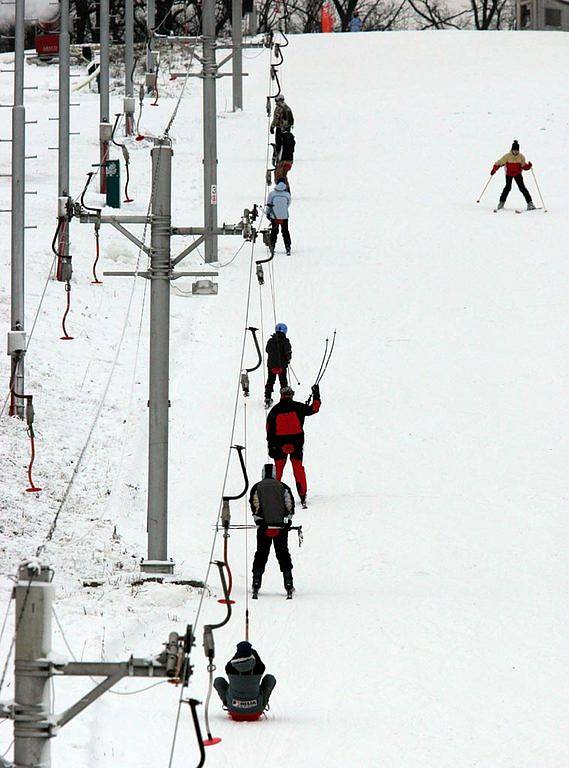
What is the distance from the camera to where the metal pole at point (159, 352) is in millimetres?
14633

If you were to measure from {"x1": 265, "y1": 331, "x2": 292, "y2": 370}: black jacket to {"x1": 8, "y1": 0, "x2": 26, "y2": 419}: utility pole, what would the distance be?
3.21m

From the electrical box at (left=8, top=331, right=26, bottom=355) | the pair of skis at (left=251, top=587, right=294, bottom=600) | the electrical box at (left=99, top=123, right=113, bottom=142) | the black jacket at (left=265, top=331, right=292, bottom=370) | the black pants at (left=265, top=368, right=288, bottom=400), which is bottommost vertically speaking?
the pair of skis at (left=251, top=587, right=294, bottom=600)

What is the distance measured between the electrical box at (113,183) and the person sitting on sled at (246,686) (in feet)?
65.9

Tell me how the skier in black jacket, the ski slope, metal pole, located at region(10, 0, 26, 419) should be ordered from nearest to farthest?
the ski slope, the skier in black jacket, metal pole, located at region(10, 0, 26, 419)

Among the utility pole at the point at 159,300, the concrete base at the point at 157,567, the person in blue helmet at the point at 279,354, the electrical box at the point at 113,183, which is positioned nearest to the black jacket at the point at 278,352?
the person in blue helmet at the point at 279,354

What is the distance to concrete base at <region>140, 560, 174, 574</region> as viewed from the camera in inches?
587

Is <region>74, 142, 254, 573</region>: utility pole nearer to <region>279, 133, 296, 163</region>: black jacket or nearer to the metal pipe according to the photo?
the metal pipe

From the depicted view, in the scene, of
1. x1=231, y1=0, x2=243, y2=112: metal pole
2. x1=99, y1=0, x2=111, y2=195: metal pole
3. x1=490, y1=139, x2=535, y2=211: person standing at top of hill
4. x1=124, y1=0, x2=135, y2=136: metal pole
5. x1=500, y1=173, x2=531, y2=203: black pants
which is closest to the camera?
x1=99, y1=0, x2=111, y2=195: metal pole

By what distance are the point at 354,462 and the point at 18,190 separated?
5.14 metres

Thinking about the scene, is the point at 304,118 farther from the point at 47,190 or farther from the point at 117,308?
the point at 117,308

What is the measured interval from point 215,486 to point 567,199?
18.8 meters

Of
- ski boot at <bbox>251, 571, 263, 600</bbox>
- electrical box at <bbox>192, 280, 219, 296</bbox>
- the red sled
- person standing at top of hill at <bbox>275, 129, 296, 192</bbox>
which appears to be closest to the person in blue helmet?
electrical box at <bbox>192, 280, 219, 296</bbox>

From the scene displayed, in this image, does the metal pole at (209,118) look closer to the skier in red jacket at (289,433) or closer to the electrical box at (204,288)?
the skier in red jacket at (289,433)

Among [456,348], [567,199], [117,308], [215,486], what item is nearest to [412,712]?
[215,486]
